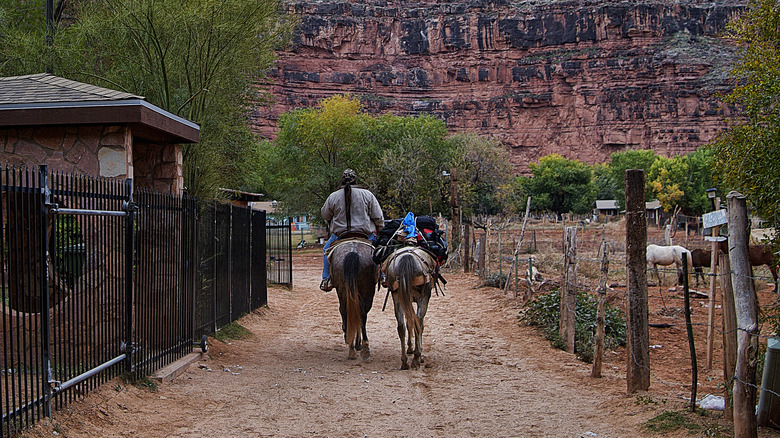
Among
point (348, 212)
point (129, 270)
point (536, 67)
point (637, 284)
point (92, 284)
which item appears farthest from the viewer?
point (536, 67)

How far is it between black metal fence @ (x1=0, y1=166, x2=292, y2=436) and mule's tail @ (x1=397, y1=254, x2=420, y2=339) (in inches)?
106

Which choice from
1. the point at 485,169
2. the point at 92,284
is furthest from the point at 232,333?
the point at 485,169

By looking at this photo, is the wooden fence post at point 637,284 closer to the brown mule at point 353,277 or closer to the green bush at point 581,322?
the green bush at point 581,322

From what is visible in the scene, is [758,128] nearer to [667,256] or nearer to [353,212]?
[353,212]

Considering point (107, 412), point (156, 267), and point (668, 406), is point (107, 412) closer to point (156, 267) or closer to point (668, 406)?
point (156, 267)

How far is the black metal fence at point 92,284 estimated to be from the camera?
5566 mm

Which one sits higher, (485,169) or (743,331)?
(485,169)

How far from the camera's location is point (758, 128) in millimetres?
6770

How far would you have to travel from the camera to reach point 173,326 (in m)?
8.55

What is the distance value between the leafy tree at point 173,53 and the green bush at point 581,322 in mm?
6216

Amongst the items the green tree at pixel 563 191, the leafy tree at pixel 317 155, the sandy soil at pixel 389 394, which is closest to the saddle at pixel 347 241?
the sandy soil at pixel 389 394

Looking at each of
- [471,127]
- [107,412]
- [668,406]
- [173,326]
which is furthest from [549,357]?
[471,127]

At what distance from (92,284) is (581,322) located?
8.00 m

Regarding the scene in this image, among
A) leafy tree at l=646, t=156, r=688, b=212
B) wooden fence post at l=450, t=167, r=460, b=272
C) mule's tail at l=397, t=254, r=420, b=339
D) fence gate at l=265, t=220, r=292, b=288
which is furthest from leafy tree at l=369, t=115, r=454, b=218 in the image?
leafy tree at l=646, t=156, r=688, b=212
